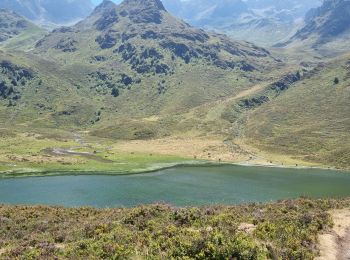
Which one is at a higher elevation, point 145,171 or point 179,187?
point 145,171

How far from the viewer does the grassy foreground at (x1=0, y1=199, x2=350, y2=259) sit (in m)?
25.7

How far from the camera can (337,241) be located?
31.5 m

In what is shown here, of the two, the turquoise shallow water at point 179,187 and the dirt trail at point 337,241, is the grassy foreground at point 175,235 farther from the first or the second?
the turquoise shallow water at point 179,187

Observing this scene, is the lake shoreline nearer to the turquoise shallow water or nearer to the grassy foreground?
the turquoise shallow water

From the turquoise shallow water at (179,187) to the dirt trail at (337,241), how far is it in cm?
5155

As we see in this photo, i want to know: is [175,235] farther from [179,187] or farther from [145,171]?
[145,171]

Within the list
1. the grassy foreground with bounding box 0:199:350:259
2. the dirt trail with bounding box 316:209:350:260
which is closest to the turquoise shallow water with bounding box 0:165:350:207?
the grassy foreground with bounding box 0:199:350:259

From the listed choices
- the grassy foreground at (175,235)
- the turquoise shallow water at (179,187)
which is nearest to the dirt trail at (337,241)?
the grassy foreground at (175,235)

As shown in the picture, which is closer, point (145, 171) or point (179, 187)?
point (179, 187)

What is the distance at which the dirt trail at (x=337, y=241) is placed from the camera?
2833 centimetres

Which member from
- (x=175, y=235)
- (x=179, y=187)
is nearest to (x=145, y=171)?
(x=179, y=187)

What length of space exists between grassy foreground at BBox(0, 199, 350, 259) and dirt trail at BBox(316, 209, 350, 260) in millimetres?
612

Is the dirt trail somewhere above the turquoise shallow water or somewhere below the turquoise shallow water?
above

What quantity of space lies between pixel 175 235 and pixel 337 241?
37.6ft
